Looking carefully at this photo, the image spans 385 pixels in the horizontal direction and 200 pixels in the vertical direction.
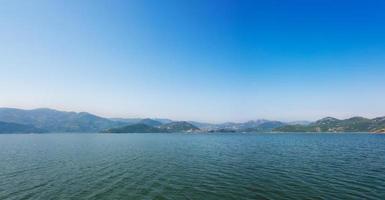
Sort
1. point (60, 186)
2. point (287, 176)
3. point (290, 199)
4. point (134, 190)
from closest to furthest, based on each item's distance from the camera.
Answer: point (290, 199), point (134, 190), point (60, 186), point (287, 176)

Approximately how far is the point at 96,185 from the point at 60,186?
642 cm

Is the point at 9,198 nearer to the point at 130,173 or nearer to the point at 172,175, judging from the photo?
the point at 130,173

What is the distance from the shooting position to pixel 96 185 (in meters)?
44.1

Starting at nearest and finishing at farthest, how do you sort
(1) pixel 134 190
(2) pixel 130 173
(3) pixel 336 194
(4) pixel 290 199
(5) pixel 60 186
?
(4) pixel 290 199, (3) pixel 336 194, (1) pixel 134 190, (5) pixel 60 186, (2) pixel 130 173

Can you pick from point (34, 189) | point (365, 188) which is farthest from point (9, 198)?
point (365, 188)

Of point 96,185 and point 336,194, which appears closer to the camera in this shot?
point 336,194

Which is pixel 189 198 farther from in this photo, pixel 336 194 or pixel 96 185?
pixel 336 194

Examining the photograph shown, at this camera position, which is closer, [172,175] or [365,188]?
[365,188]

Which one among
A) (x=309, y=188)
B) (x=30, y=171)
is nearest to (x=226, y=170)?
(x=309, y=188)

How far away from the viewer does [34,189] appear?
136 ft

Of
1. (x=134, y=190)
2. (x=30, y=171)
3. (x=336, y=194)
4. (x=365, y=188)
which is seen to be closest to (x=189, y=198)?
(x=134, y=190)

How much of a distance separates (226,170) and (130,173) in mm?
23646

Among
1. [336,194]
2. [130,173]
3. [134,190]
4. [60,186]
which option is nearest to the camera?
[336,194]

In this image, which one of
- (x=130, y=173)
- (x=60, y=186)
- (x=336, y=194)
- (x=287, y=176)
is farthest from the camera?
(x=130, y=173)
